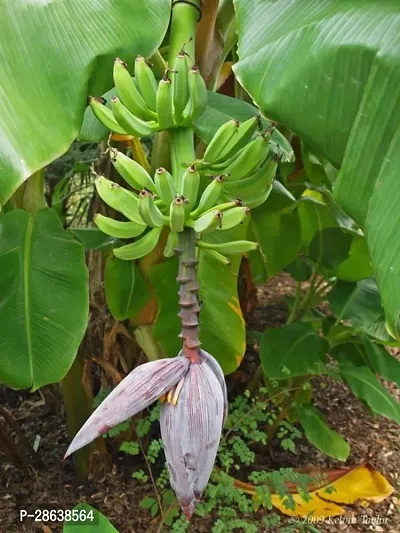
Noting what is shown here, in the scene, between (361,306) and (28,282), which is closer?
(28,282)

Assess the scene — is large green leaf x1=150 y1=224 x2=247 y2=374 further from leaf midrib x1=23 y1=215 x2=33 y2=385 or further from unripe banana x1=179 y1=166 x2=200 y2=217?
unripe banana x1=179 y1=166 x2=200 y2=217

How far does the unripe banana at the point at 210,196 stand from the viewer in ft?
1.49

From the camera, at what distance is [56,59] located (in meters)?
0.48

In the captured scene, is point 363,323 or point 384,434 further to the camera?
point 384,434

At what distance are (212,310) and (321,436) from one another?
1.45ft

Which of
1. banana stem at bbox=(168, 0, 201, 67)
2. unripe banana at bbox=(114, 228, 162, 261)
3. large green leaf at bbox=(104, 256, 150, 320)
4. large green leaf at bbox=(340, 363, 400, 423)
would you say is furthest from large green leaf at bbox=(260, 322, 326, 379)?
banana stem at bbox=(168, 0, 201, 67)

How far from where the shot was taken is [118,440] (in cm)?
115

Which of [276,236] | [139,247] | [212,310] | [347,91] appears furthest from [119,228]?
[276,236]

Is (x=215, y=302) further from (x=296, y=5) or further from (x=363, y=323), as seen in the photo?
(x=296, y=5)

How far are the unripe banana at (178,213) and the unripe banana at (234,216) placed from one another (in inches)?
1.7

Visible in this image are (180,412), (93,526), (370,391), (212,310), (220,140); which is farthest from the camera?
(370,391)

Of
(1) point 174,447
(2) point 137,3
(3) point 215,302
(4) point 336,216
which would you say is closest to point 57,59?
(2) point 137,3

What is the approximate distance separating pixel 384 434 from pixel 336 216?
0.68m

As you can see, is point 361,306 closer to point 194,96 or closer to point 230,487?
point 230,487
